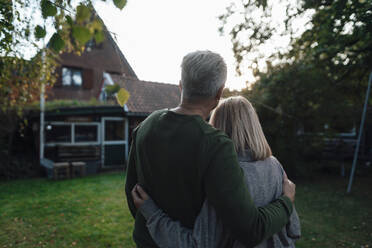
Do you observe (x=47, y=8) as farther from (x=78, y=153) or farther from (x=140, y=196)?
(x=78, y=153)

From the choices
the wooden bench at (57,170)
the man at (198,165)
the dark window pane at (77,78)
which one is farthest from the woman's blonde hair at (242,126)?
the dark window pane at (77,78)

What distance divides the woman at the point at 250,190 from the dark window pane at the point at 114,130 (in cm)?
1129

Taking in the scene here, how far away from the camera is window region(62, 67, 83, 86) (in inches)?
695

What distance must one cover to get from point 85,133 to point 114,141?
1.38 m

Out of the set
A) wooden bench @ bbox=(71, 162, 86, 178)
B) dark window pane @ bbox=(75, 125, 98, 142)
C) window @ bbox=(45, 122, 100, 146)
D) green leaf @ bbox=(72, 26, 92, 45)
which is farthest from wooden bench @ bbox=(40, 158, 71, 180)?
green leaf @ bbox=(72, 26, 92, 45)

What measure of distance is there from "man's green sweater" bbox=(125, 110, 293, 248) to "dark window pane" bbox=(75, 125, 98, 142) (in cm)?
1098

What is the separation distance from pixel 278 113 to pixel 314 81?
1.52 m

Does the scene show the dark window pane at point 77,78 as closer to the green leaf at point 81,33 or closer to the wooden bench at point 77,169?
the wooden bench at point 77,169

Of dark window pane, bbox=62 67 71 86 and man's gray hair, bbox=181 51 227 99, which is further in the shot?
dark window pane, bbox=62 67 71 86

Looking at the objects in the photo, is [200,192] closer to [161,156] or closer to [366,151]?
[161,156]

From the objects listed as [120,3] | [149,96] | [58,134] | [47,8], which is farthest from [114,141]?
[120,3]

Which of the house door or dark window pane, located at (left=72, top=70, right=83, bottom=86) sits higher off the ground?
dark window pane, located at (left=72, top=70, right=83, bottom=86)

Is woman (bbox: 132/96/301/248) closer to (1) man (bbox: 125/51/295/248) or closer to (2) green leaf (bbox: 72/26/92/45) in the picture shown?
(1) man (bbox: 125/51/295/248)

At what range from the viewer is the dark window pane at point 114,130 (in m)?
12.1
